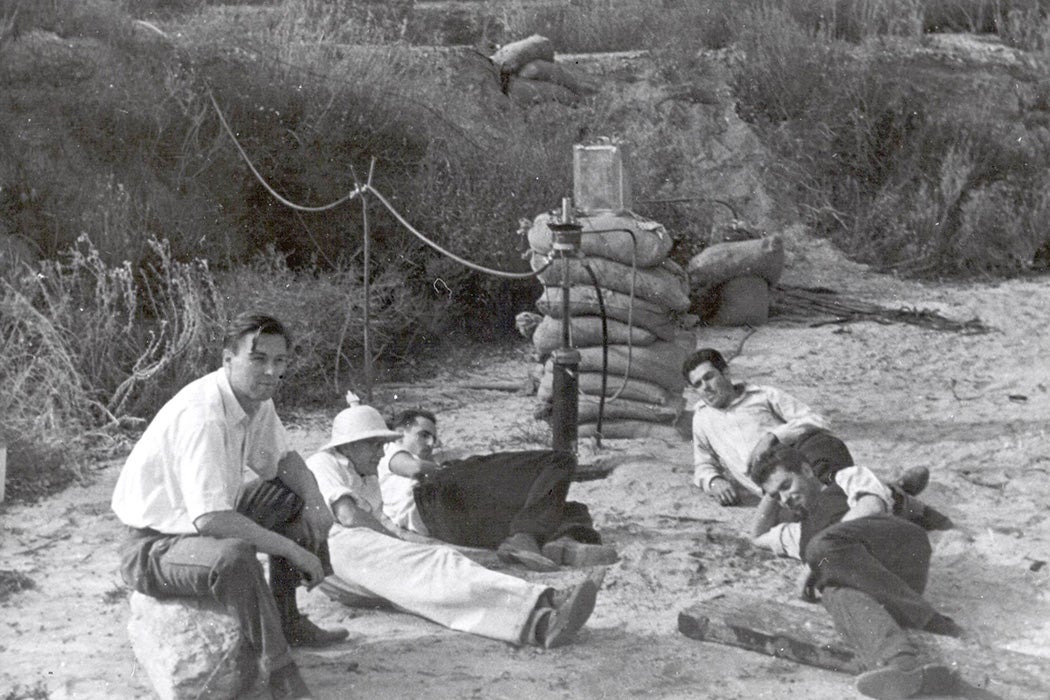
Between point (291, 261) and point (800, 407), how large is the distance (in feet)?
19.0

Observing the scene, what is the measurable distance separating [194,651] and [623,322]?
4.61m

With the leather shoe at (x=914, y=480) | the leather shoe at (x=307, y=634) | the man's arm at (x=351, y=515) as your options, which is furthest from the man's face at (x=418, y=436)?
the leather shoe at (x=914, y=480)

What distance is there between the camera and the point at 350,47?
13750mm

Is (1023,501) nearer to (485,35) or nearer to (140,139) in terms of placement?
(140,139)

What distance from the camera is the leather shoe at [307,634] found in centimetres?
A: 517

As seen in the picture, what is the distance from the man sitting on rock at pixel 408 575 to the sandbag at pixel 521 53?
10.5 metres

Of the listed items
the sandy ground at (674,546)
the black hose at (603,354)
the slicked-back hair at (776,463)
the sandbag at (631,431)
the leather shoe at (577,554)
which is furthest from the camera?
the sandbag at (631,431)

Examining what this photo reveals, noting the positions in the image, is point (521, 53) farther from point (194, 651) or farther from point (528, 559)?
point (194, 651)

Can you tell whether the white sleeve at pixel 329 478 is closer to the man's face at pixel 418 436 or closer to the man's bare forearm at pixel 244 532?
the man's face at pixel 418 436

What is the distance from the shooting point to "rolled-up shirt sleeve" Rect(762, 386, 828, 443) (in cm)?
696

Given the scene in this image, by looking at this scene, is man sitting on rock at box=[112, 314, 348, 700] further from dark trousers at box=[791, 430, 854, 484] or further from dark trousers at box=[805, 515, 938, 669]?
dark trousers at box=[791, 430, 854, 484]

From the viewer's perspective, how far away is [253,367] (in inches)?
186

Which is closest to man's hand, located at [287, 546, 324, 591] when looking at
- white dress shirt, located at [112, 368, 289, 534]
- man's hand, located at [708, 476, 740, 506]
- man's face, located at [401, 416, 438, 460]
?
white dress shirt, located at [112, 368, 289, 534]

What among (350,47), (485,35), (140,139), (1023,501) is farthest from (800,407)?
(485,35)
